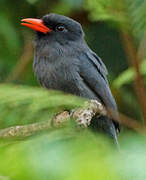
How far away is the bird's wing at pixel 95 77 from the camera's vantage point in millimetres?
4152

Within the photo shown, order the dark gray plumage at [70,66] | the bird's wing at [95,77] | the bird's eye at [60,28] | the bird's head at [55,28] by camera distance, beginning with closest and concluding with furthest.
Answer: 1. the dark gray plumage at [70,66]
2. the bird's wing at [95,77]
3. the bird's head at [55,28]
4. the bird's eye at [60,28]

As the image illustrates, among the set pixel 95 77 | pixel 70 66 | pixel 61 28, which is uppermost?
pixel 61 28

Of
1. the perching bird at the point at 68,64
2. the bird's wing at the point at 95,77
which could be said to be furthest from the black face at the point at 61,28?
the bird's wing at the point at 95,77

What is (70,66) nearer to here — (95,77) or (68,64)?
(68,64)

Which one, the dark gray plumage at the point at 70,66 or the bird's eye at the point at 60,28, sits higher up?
the bird's eye at the point at 60,28

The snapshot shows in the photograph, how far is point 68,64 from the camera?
4.01m

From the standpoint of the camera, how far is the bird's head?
428cm

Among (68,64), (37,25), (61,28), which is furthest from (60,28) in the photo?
(68,64)

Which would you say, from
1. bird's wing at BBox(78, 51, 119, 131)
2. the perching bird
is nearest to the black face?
the perching bird

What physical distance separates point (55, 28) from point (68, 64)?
57 centimetres

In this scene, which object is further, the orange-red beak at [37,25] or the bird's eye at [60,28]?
the bird's eye at [60,28]

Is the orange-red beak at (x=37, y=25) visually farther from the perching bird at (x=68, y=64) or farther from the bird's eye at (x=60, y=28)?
the bird's eye at (x=60, y=28)

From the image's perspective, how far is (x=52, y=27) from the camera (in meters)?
4.40

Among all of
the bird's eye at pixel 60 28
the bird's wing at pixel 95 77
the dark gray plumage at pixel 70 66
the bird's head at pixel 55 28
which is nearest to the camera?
the dark gray plumage at pixel 70 66
